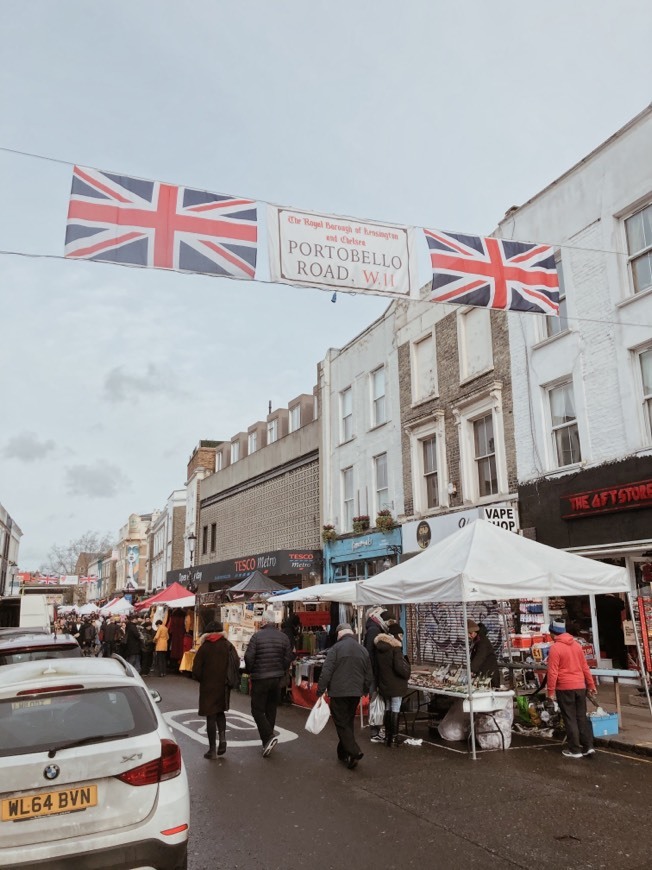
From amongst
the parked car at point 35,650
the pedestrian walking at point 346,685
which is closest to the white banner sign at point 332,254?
the pedestrian walking at point 346,685

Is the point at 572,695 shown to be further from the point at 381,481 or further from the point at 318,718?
the point at 381,481

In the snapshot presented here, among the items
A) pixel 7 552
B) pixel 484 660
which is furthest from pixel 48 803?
pixel 7 552

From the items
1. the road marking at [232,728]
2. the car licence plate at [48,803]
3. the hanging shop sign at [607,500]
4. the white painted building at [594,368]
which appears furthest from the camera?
the white painted building at [594,368]

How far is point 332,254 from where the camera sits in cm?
903

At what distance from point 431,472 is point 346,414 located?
598 cm

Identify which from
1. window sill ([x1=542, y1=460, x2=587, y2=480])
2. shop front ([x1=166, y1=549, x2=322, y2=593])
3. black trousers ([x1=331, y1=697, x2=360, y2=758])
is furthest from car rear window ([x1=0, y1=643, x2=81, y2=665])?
shop front ([x1=166, y1=549, x2=322, y2=593])

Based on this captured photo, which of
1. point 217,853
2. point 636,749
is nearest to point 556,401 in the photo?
point 636,749

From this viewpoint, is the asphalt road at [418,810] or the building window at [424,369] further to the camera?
the building window at [424,369]

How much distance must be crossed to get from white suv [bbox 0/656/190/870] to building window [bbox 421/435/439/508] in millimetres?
15738

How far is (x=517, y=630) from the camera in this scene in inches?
628

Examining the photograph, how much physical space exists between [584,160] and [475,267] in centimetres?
745

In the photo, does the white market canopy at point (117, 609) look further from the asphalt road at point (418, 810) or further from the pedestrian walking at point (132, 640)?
the asphalt road at point (418, 810)

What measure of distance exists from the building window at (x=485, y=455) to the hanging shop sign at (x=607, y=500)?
9.49 ft

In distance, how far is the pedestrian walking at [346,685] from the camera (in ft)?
27.2
